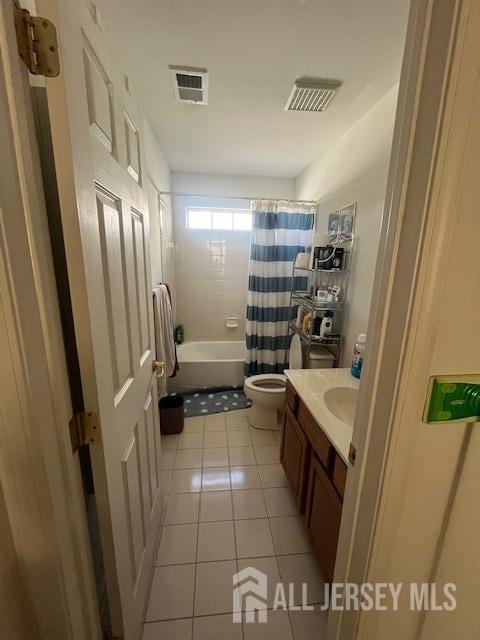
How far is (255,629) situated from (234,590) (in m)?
0.16

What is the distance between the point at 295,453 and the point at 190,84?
2268mm

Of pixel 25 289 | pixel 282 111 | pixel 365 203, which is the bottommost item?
pixel 25 289

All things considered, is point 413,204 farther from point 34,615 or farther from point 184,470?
point 184,470

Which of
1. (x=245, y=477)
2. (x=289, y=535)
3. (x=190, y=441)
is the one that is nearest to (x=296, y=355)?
(x=245, y=477)

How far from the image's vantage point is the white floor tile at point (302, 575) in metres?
1.24

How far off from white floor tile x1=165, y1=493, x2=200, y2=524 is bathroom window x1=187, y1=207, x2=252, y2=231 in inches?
115

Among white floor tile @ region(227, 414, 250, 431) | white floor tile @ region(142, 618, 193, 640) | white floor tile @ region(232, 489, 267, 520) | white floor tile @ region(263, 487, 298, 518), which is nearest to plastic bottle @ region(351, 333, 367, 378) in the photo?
white floor tile @ region(263, 487, 298, 518)

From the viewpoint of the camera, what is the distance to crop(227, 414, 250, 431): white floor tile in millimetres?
2453

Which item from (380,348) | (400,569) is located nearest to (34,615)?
(400,569)

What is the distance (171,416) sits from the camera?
229 cm

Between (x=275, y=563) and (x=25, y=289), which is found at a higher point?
(x=25, y=289)

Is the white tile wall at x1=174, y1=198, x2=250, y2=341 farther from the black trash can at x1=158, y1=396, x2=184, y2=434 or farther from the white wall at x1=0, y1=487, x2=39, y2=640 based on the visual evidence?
the white wall at x1=0, y1=487, x2=39, y2=640

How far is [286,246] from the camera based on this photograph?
2898mm

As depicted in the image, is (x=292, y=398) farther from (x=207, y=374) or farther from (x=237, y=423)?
(x=207, y=374)
